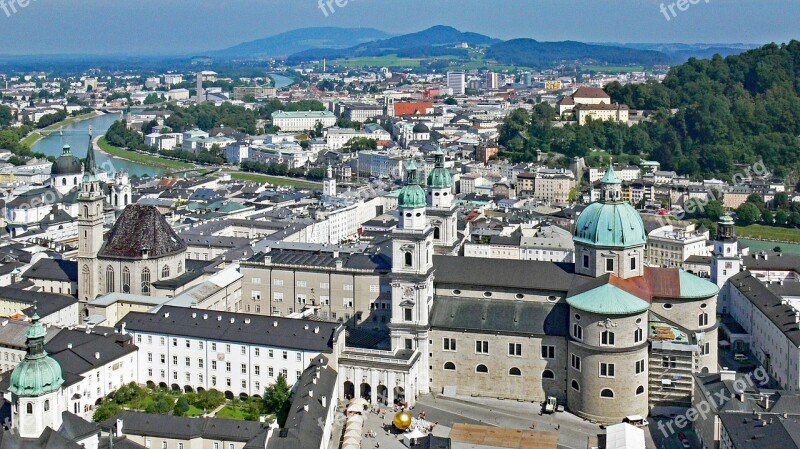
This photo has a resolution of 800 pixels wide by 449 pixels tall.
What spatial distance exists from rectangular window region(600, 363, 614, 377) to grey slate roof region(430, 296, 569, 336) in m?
2.01

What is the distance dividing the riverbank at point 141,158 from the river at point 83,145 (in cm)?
129

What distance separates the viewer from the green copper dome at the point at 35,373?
23.4 metres

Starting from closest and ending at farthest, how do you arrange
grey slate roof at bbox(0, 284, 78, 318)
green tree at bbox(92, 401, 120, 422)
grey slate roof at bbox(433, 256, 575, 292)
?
green tree at bbox(92, 401, 120, 422)
grey slate roof at bbox(433, 256, 575, 292)
grey slate roof at bbox(0, 284, 78, 318)

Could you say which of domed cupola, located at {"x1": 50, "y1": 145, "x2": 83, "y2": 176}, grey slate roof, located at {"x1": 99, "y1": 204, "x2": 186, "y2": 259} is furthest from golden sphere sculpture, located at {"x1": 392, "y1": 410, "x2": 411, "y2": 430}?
domed cupola, located at {"x1": 50, "y1": 145, "x2": 83, "y2": 176}

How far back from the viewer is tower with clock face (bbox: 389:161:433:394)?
3444 centimetres

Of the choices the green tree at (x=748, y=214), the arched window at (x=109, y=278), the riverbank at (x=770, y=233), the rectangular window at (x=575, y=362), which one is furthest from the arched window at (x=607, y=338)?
the green tree at (x=748, y=214)

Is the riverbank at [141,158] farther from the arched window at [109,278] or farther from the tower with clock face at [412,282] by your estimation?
the tower with clock face at [412,282]

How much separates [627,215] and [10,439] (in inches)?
877

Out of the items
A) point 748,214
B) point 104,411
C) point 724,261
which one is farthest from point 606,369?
point 748,214

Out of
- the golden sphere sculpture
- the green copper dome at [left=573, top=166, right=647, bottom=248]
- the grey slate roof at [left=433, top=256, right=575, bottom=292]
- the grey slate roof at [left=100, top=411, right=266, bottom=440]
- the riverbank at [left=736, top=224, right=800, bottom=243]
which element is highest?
the green copper dome at [left=573, top=166, right=647, bottom=248]

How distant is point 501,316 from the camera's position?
34.9m

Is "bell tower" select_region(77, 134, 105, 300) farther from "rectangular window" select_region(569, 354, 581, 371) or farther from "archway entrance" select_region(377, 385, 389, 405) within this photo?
"rectangular window" select_region(569, 354, 581, 371)

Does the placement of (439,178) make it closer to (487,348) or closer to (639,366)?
(487,348)

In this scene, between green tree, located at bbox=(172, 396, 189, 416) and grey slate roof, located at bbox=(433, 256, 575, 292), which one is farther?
grey slate roof, located at bbox=(433, 256, 575, 292)
